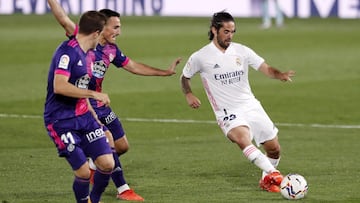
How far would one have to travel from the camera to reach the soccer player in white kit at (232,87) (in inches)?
458

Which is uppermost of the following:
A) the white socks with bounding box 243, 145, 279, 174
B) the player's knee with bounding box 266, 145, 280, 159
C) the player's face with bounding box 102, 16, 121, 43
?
the player's face with bounding box 102, 16, 121, 43

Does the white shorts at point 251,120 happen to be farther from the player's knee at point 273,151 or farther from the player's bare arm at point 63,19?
the player's bare arm at point 63,19

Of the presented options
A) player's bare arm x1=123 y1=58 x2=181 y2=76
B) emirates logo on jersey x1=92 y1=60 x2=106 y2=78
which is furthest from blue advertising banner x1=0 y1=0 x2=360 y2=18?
emirates logo on jersey x1=92 y1=60 x2=106 y2=78

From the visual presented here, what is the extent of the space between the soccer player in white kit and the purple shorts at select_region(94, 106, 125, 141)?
0.92 meters

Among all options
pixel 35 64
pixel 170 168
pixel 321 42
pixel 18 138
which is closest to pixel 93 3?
pixel 321 42

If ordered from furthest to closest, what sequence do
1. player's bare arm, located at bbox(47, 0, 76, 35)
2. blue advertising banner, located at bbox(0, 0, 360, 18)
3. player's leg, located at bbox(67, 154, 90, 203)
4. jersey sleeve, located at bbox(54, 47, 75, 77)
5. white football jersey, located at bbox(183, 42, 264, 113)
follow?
blue advertising banner, located at bbox(0, 0, 360, 18)
white football jersey, located at bbox(183, 42, 264, 113)
player's bare arm, located at bbox(47, 0, 76, 35)
player's leg, located at bbox(67, 154, 90, 203)
jersey sleeve, located at bbox(54, 47, 75, 77)

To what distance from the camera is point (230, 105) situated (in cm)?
1178

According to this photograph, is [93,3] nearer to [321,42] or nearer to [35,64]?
[321,42]

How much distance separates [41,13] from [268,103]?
28.2 m

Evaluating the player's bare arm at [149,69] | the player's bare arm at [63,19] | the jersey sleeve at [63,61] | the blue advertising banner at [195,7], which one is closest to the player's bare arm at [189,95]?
the player's bare arm at [149,69]

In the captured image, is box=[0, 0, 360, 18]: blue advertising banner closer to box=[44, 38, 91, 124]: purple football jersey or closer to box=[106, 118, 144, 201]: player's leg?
box=[106, 118, 144, 201]: player's leg

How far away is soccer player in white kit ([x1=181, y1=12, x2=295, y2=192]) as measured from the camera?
1163cm

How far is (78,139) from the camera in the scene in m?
9.76

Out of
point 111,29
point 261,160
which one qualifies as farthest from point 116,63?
point 261,160
